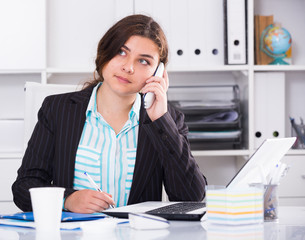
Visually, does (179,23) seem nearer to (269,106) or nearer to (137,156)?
(269,106)

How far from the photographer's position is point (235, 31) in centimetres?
260

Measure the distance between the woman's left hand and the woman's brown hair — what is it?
129 mm

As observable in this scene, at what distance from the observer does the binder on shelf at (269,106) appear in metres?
2.65

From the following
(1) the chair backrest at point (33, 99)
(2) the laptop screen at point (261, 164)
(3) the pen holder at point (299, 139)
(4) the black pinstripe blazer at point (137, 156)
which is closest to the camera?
(2) the laptop screen at point (261, 164)

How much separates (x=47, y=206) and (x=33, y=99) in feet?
3.32

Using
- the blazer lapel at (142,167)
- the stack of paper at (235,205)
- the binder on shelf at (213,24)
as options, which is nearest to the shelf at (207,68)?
the binder on shelf at (213,24)

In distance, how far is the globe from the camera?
2658 millimetres

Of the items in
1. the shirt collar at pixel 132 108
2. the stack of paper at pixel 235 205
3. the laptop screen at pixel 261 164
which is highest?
the shirt collar at pixel 132 108

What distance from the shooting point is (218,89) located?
2883 mm

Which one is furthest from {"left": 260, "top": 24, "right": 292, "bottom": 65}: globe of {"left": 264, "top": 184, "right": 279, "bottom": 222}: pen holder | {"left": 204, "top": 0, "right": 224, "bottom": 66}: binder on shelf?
{"left": 264, "top": 184, "right": 279, "bottom": 222}: pen holder

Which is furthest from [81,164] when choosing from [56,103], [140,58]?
[140,58]

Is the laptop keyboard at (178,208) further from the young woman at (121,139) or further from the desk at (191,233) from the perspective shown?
the young woman at (121,139)

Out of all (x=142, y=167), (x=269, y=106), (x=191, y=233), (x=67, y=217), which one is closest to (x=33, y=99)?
(x=142, y=167)

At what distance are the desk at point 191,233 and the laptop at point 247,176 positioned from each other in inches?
2.3
